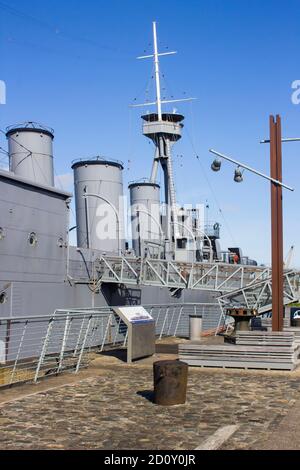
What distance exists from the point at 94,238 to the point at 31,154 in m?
6.43

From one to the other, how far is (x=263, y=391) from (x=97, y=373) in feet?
13.4

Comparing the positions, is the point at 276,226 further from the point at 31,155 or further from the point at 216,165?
the point at 31,155

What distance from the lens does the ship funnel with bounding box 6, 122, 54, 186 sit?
2731 cm

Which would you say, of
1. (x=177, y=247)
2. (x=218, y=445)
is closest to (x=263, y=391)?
(x=218, y=445)

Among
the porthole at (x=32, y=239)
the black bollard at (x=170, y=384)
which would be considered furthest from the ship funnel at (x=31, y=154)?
the black bollard at (x=170, y=384)

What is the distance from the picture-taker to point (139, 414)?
8.38 metres

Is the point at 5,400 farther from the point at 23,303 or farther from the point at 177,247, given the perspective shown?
the point at 177,247

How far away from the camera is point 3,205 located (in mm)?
19641

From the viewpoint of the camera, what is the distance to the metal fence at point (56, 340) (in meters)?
12.1

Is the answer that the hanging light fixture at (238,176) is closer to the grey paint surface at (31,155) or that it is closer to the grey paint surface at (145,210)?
the grey paint surface at (31,155)

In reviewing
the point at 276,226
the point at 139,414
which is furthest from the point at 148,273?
the point at 139,414

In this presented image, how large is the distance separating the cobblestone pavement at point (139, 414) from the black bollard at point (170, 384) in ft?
0.61

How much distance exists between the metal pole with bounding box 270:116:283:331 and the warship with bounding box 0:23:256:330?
9371 millimetres

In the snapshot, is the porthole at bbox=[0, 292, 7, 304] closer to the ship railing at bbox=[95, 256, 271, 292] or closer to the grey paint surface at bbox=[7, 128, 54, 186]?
the ship railing at bbox=[95, 256, 271, 292]
